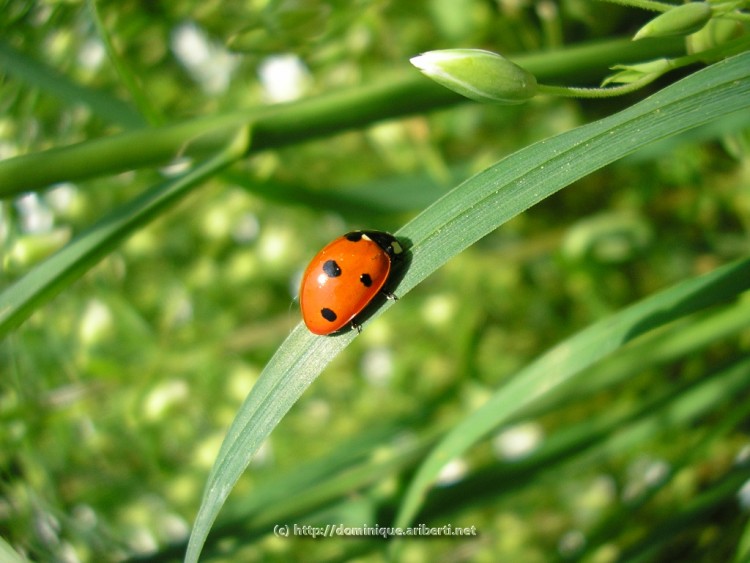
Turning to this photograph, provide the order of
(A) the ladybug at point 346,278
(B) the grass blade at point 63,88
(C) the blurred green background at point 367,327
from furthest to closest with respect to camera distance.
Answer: (C) the blurred green background at point 367,327
(B) the grass blade at point 63,88
(A) the ladybug at point 346,278

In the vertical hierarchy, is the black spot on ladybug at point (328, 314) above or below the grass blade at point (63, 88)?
below

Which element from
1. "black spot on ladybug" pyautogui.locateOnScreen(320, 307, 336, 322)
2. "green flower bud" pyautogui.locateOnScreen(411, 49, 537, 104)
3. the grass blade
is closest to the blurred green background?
the grass blade

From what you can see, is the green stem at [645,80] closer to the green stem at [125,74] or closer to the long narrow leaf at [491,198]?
the long narrow leaf at [491,198]

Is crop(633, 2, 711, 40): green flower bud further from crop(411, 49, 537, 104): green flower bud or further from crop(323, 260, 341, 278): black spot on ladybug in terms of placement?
crop(323, 260, 341, 278): black spot on ladybug

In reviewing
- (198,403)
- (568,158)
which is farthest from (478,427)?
(198,403)

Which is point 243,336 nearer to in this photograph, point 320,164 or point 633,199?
point 320,164

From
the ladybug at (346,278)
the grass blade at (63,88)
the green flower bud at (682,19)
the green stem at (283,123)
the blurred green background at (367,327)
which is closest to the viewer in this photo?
the green flower bud at (682,19)

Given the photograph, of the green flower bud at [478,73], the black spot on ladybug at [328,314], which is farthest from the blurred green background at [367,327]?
the green flower bud at [478,73]
